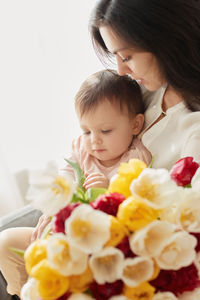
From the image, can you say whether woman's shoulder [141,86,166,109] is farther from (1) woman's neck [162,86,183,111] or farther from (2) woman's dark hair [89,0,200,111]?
(2) woman's dark hair [89,0,200,111]

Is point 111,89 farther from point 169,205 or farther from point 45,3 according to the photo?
point 45,3

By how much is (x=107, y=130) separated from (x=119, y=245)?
2.63ft

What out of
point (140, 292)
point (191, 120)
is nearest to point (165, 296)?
point (140, 292)

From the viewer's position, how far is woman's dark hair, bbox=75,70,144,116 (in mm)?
1329

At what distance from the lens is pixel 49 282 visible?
0.56 metres

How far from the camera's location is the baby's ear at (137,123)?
1.39 meters

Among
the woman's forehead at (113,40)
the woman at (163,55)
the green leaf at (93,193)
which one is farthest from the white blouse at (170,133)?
the green leaf at (93,193)

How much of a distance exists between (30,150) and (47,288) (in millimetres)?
1634

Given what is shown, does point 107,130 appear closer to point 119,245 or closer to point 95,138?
point 95,138

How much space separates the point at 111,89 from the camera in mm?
1338

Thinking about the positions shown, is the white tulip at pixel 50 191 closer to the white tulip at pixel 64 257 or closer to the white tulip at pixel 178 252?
the white tulip at pixel 64 257

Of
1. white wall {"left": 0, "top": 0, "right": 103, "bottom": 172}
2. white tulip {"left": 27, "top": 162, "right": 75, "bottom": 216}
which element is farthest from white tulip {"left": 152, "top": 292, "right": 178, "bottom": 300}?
white wall {"left": 0, "top": 0, "right": 103, "bottom": 172}

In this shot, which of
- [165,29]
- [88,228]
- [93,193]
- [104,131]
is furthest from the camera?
[104,131]

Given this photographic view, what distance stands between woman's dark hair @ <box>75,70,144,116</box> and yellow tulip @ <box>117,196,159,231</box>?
786 millimetres
